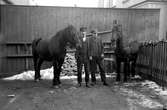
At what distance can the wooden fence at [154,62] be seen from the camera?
245 inches

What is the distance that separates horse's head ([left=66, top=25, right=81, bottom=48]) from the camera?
617cm

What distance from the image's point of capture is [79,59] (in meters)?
6.66

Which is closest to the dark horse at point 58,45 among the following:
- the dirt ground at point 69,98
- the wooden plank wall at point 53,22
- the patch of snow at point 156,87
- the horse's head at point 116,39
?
the dirt ground at point 69,98

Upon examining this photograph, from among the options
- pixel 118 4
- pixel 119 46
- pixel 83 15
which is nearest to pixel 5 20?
pixel 83 15

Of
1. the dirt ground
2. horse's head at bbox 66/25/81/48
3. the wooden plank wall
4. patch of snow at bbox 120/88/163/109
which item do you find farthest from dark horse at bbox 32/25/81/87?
the wooden plank wall

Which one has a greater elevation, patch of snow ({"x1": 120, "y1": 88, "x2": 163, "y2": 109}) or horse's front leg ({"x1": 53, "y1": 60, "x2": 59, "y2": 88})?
horse's front leg ({"x1": 53, "y1": 60, "x2": 59, "y2": 88})

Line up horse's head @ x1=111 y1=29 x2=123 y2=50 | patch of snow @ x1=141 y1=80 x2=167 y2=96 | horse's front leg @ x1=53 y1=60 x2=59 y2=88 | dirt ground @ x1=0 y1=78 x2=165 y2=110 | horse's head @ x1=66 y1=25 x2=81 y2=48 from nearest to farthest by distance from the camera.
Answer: dirt ground @ x1=0 y1=78 x2=165 y2=110 < patch of snow @ x1=141 y1=80 x2=167 y2=96 < horse's head @ x1=66 y1=25 x2=81 y2=48 < horse's front leg @ x1=53 y1=60 x2=59 y2=88 < horse's head @ x1=111 y1=29 x2=123 y2=50

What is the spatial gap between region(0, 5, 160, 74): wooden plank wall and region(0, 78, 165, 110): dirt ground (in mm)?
2830

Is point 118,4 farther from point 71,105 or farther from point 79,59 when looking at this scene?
point 71,105

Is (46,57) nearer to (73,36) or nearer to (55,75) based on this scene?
(55,75)

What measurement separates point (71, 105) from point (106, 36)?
5845 mm

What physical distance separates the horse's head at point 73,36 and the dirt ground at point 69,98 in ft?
4.90

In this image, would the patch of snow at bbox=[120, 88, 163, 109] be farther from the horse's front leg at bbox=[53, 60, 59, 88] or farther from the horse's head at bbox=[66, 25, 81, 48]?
the horse's front leg at bbox=[53, 60, 59, 88]

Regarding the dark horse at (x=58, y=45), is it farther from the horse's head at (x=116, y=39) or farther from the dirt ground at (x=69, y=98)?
the horse's head at (x=116, y=39)
